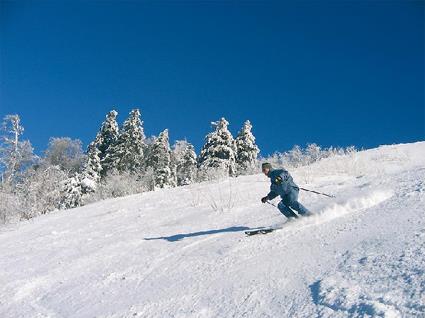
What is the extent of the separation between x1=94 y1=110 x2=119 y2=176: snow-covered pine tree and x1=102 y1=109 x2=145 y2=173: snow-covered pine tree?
3.53 ft

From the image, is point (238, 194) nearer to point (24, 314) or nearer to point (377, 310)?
point (24, 314)

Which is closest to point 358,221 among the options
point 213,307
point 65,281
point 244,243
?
point 244,243

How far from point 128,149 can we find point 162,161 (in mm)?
3811

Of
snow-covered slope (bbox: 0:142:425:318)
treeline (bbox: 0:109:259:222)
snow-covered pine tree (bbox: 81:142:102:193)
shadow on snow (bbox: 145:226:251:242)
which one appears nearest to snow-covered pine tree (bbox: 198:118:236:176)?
treeline (bbox: 0:109:259:222)

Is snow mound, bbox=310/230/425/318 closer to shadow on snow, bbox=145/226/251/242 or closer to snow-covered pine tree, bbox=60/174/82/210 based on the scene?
shadow on snow, bbox=145/226/251/242

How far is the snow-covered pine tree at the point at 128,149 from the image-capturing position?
171 ft

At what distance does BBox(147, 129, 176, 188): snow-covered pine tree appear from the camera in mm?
49969

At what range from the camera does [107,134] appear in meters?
55.7

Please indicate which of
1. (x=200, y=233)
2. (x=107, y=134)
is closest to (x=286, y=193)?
(x=200, y=233)

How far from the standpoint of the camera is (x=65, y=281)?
27.7 ft

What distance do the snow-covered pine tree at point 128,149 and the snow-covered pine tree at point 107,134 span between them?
1.08 meters

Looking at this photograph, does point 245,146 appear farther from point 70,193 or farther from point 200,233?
point 200,233

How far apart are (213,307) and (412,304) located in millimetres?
2257

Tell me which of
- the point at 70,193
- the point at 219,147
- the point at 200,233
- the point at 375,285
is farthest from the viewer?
the point at 219,147
